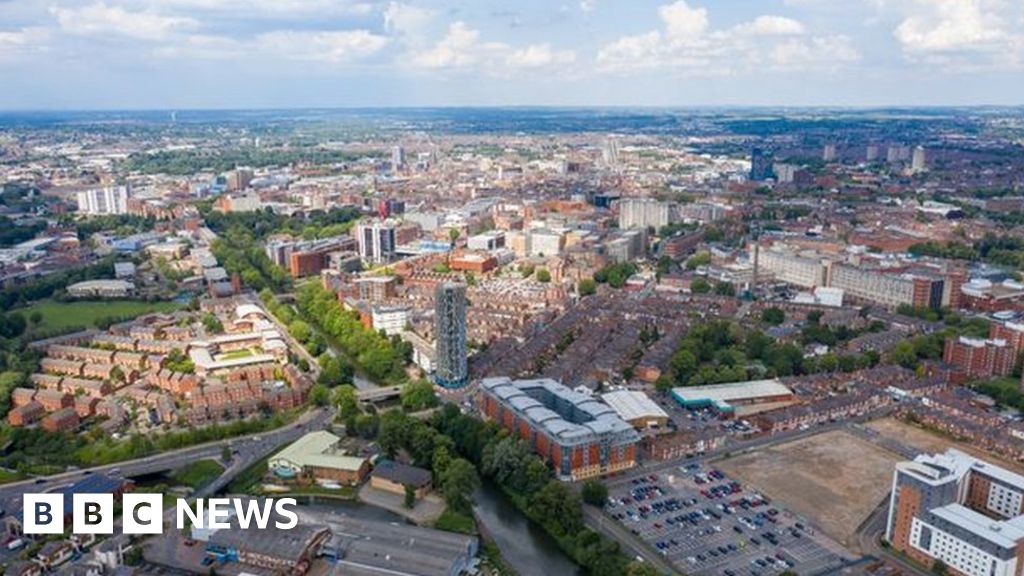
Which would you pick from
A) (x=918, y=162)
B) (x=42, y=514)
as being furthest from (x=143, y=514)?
(x=918, y=162)

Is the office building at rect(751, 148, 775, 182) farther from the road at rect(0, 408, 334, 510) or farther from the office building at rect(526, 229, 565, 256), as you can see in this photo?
the road at rect(0, 408, 334, 510)

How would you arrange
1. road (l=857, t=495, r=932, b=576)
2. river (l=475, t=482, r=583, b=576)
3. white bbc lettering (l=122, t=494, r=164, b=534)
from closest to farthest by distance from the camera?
road (l=857, t=495, r=932, b=576) < river (l=475, t=482, r=583, b=576) < white bbc lettering (l=122, t=494, r=164, b=534)

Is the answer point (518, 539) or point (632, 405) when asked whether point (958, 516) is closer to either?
point (518, 539)

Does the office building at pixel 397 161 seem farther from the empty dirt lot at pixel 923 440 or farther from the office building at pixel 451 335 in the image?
the empty dirt lot at pixel 923 440

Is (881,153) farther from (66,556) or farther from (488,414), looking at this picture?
(66,556)

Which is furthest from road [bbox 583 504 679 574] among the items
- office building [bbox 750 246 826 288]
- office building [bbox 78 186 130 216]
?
office building [bbox 78 186 130 216]

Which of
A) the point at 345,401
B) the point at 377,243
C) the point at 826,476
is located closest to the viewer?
the point at 826,476
